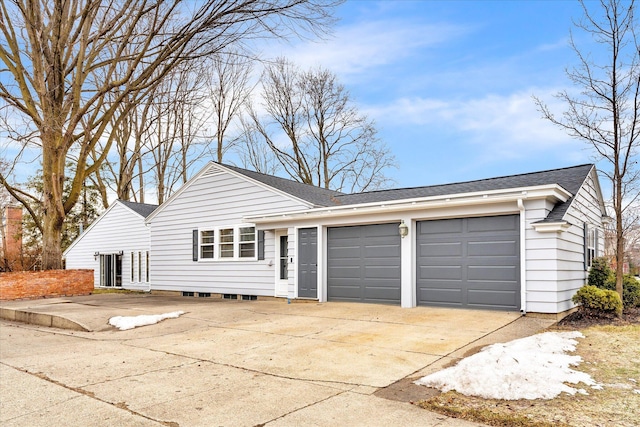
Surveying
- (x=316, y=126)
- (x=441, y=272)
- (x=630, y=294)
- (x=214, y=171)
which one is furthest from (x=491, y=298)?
(x=316, y=126)

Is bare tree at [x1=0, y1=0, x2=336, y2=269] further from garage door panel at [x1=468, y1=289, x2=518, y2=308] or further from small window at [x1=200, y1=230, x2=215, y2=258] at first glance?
garage door panel at [x1=468, y1=289, x2=518, y2=308]

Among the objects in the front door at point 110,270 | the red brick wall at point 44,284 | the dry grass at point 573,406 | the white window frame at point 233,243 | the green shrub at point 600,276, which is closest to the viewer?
the dry grass at point 573,406

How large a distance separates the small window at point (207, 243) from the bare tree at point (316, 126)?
46.9 ft

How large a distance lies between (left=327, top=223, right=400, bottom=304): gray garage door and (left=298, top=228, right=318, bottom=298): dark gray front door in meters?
0.37

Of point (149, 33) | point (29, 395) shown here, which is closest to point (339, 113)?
point (149, 33)

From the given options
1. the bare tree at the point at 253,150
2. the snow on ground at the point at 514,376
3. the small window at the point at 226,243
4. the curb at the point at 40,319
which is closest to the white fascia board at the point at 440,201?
the small window at the point at 226,243

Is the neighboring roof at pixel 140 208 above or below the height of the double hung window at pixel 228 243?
above

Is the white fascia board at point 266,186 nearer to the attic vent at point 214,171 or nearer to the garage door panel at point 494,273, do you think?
the attic vent at point 214,171

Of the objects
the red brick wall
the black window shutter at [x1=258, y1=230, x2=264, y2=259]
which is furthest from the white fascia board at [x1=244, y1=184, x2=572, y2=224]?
the red brick wall

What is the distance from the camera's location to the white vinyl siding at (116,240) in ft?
67.2

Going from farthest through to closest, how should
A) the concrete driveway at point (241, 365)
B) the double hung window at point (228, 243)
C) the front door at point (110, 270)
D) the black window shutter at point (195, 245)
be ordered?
the front door at point (110, 270), the black window shutter at point (195, 245), the double hung window at point (228, 243), the concrete driveway at point (241, 365)

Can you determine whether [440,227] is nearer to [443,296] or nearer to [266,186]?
[443,296]

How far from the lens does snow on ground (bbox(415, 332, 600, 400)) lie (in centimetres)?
428

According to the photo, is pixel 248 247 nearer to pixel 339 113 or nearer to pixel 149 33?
pixel 149 33
